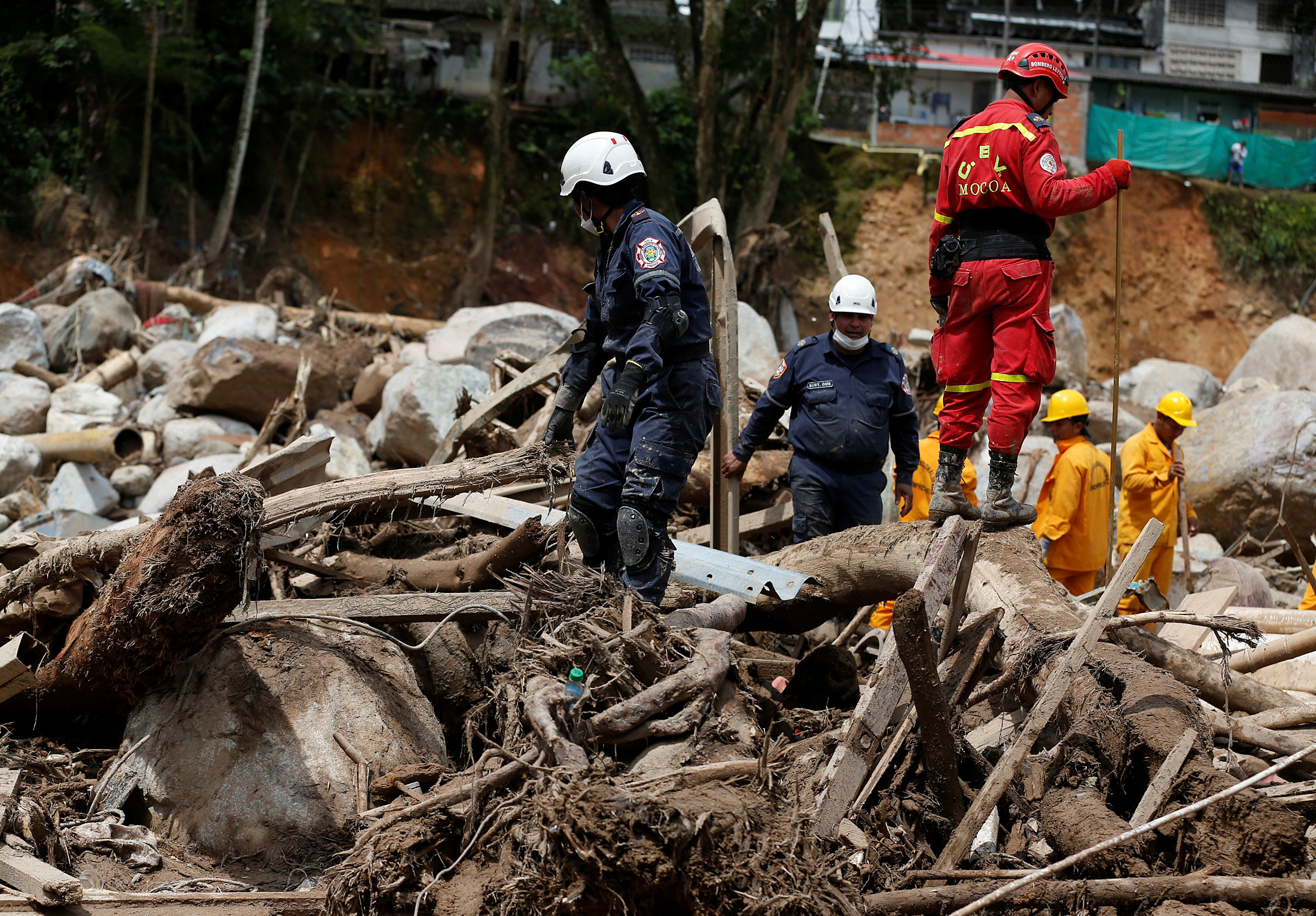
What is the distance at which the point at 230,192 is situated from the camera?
1666 cm

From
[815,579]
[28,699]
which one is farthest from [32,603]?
[815,579]

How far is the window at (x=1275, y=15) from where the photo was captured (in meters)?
28.5

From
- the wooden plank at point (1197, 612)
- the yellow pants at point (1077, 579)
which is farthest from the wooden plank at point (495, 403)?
the wooden plank at point (1197, 612)

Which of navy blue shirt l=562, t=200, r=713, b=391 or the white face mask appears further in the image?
the white face mask

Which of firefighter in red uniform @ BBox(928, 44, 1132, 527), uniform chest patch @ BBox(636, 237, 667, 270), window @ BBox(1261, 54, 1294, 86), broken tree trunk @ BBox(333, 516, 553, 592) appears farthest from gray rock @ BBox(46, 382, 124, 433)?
window @ BBox(1261, 54, 1294, 86)

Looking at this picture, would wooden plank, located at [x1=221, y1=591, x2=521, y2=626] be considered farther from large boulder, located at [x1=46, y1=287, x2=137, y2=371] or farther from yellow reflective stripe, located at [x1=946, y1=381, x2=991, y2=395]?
large boulder, located at [x1=46, y1=287, x2=137, y2=371]

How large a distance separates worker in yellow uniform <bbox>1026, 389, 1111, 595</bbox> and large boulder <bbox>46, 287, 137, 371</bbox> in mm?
9210

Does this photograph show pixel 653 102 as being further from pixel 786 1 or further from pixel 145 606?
pixel 145 606

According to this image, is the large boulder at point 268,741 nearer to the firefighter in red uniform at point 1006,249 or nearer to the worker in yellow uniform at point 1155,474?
the firefighter in red uniform at point 1006,249

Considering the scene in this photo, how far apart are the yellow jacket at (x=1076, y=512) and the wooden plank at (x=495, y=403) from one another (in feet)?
9.67

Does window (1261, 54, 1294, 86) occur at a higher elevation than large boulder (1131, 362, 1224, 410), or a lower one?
higher

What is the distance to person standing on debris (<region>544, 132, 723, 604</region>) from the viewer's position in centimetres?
406

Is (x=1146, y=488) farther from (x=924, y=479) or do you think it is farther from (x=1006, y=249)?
(x=1006, y=249)

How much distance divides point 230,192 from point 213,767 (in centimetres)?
1456
